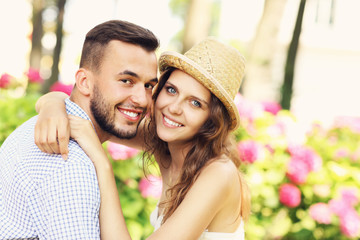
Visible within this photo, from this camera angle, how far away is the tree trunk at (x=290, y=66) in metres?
8.74

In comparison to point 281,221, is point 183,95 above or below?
above

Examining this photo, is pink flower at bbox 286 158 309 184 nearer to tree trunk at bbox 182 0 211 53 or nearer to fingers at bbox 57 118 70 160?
fingers at bbox 57 118 70 160

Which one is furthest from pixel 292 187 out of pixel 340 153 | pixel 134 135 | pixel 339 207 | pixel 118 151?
pixel 134 135

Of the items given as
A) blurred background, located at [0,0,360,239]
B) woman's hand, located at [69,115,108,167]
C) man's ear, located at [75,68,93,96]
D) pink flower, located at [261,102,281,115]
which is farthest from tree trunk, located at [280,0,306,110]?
woman's hand, located at [69,115,108,167]

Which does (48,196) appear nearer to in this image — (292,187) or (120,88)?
(120,88)

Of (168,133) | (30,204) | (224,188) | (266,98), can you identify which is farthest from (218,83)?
(266,98)

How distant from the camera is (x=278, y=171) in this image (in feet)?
15.2

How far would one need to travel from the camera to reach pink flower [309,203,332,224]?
14.6ft

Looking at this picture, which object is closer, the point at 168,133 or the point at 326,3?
the point at 168,133

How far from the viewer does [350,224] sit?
4.45 metres

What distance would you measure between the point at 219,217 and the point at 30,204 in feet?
4.29

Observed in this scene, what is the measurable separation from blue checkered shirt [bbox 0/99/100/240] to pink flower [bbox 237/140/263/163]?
2.82 meters

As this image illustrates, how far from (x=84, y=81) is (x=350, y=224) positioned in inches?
141

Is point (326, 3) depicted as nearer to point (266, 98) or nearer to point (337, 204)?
point (266, 98)
